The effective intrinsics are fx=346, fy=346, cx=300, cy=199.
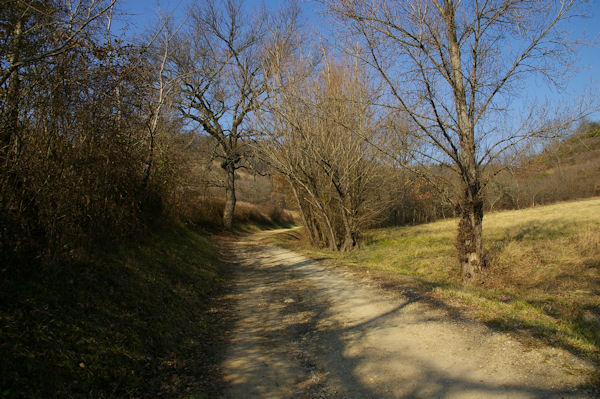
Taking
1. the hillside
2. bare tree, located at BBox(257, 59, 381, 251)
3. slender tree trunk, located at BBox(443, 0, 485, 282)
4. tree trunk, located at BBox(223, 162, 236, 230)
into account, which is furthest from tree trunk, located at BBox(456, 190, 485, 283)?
the hillside

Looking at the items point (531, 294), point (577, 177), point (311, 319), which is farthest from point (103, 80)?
point (577, 177)

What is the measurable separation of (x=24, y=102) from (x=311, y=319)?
5.19 meters

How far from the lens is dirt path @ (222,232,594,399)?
131 inches

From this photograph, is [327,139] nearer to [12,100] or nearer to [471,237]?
[471,237]

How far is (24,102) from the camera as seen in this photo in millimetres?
4480

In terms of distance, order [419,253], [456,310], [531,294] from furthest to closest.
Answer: [419,253] < [531,294] < [456,310]

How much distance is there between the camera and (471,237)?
843 centimetres

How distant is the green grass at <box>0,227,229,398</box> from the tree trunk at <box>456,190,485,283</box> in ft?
20.2

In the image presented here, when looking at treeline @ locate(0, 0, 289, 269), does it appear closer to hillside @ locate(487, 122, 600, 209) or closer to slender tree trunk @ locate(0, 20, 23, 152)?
slender tree trunk @ locate(0, 20, 23, 152)

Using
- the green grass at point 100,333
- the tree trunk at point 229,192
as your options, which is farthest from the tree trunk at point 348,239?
the tree trunk at point 229,192

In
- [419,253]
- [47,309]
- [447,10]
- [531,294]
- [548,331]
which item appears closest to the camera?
[47,309]

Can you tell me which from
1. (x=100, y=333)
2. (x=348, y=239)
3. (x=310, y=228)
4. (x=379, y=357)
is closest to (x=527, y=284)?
(x=379, y=357)

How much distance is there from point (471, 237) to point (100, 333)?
7875mm

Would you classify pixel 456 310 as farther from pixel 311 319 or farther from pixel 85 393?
pixel 85 393
